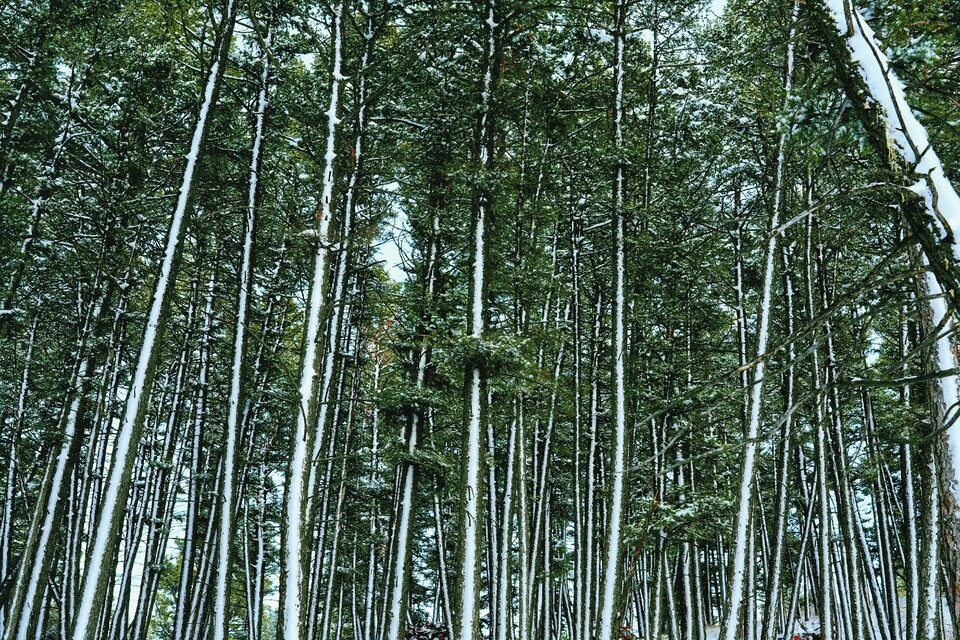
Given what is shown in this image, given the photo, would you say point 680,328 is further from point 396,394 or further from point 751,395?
point 396,394

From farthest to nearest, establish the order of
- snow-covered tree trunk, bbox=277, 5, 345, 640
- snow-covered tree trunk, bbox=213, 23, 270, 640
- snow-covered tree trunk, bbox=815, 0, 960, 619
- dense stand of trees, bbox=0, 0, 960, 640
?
1. snow-covered tree trunk, bbox=213, 23, 270, 640
2. dense stand of trees, bbox=0, 0, 960, 640
3. snow-covered tree trunk, bbox=277, 5, 345, 640
4. snow-covered tree trunk, bbox=815, 0, 960, 619

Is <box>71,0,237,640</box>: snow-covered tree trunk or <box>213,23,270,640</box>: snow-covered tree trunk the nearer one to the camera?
<box>71,0,237,640</box>: snow-covered tree trunk

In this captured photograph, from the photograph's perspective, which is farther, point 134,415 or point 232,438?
point 232,438

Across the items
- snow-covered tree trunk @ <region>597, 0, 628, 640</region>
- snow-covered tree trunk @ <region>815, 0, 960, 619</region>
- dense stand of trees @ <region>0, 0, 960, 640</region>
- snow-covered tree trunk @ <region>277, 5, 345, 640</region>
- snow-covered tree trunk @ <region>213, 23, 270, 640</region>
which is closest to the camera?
snow-covered tree trunk @ <region>815, 0, 960, 619</region>

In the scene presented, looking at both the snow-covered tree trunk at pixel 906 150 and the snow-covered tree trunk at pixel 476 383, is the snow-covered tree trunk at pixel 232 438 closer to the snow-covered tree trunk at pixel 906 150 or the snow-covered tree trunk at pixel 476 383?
the snow-covered tree trunk at pixel 476 383

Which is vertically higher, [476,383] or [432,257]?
[432,257]

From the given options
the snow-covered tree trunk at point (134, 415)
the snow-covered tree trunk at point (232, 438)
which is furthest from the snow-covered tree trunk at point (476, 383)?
the snow-covered tree trunk at point (134, 415)

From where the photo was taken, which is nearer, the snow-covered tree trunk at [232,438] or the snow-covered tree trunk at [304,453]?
the snow-covered tree trunk at [304,453]

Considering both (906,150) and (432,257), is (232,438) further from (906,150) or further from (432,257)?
(906,150)

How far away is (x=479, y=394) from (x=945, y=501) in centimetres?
647

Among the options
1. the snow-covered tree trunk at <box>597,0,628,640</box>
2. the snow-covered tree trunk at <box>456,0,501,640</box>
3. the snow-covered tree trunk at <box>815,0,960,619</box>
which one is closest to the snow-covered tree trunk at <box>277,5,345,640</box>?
the snow-covered tree trunk at <box>456,0,501,640</box>

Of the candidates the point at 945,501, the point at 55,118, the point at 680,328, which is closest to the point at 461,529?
the point at 945,501

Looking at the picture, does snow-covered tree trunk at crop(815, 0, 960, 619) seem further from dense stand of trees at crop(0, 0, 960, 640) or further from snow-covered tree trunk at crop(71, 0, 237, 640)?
snow-covered tree trunk at crop(71, 0, 237, 640)

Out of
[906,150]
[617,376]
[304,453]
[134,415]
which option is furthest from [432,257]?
[906,150]
